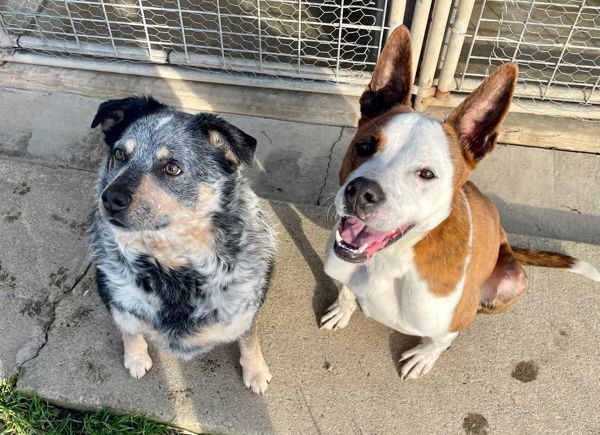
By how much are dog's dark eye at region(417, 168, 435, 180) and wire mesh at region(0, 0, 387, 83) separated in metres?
2.07

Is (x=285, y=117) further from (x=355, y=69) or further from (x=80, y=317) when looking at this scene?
(x=80, y=317)

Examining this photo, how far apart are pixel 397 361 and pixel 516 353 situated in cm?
71

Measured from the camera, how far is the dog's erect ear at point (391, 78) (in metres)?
2.38

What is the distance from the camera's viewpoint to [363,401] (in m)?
3.04

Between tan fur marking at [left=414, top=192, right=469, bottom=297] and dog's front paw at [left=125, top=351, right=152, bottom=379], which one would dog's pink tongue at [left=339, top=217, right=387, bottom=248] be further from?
dog's front paw at [left=125, top=351, right=152, bottom=379]

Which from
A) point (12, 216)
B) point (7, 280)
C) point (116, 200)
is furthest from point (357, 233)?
point (12, 216)

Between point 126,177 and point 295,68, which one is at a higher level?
point 126,177

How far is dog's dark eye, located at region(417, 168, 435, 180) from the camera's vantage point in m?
2.25

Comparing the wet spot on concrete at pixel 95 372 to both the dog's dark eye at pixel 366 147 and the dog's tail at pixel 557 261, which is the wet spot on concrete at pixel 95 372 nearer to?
the dog's dark eye at pixel 366 147

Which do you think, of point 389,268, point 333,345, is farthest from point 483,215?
point 333,345

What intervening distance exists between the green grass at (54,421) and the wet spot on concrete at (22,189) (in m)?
1.43

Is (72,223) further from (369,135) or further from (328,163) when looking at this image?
(369,135)

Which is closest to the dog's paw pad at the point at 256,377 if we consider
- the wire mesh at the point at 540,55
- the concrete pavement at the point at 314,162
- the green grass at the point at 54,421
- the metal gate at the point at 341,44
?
the green grass at the point at 54,421

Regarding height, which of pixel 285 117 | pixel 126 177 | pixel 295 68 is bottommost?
pixel 285 117
